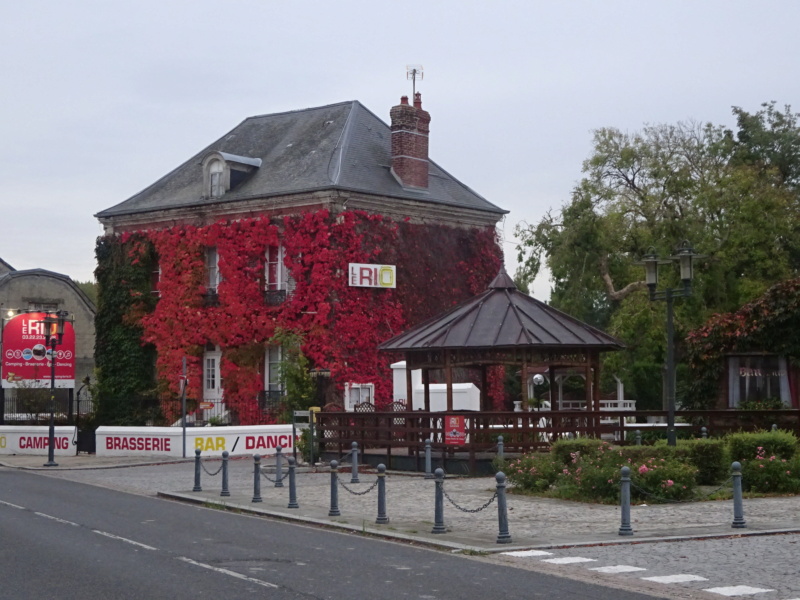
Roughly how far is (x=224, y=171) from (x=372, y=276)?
701 centimetres

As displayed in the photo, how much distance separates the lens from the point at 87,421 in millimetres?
41781

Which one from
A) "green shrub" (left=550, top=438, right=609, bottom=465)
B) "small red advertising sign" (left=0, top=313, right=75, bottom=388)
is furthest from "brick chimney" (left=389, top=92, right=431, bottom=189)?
"green shrub" (left=550, top=438, right=609, bottom=465)

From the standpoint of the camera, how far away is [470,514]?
18.2m

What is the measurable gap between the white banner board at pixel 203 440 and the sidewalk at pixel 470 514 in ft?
22.0

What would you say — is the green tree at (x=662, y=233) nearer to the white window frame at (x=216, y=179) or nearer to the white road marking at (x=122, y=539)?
the white window frame at (x=216, y=179)

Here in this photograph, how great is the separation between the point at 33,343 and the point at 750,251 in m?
28.8

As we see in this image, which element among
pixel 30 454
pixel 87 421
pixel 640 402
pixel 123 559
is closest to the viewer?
pixel 123 559

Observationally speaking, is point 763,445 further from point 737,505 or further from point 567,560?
point 567,560

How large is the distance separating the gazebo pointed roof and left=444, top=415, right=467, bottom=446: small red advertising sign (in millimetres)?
1825

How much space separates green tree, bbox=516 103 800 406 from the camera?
47.1 meters

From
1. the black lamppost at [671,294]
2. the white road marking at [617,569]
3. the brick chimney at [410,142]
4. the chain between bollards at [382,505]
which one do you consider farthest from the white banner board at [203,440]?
the white road marking at [617,569]

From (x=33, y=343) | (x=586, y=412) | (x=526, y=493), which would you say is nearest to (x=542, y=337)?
(x=586, y=412)

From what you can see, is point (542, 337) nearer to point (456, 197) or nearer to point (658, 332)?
point (456, 197)

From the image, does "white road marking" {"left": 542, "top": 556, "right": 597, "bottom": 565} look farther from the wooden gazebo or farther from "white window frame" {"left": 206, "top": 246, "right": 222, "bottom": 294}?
"white window frame" {"left": 206, "top": 246, "right": 222, "bottom": 294}
